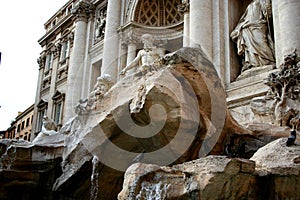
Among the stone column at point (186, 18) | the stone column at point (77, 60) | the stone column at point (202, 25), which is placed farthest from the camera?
the stone column at point (77, 60)

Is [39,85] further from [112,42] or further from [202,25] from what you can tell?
[202,25]

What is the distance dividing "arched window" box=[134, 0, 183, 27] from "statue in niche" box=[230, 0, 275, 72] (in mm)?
6360

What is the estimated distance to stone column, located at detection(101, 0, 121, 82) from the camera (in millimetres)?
17547

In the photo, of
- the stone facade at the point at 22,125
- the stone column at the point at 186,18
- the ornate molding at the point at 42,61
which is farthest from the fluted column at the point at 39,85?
the stone column at the point at 186,18

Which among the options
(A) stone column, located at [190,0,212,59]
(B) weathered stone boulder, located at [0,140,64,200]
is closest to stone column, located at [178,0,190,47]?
(A) stone column, located at [190,0,212,59]

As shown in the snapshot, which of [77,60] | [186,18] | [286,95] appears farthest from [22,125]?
[286,95]

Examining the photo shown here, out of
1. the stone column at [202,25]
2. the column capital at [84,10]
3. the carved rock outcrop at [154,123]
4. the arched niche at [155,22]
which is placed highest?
the column capital at [84,10]

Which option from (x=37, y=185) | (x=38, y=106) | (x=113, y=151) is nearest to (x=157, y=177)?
(x=113, y=151)

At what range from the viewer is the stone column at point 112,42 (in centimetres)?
1755

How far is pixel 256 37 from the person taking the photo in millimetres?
11773

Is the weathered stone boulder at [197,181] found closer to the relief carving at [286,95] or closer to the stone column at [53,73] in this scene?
the relief carving at [286,95]

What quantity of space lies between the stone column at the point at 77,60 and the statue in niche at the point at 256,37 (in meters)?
10.7

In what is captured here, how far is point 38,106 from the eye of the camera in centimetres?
2702

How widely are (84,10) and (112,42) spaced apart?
5292 millimetres
